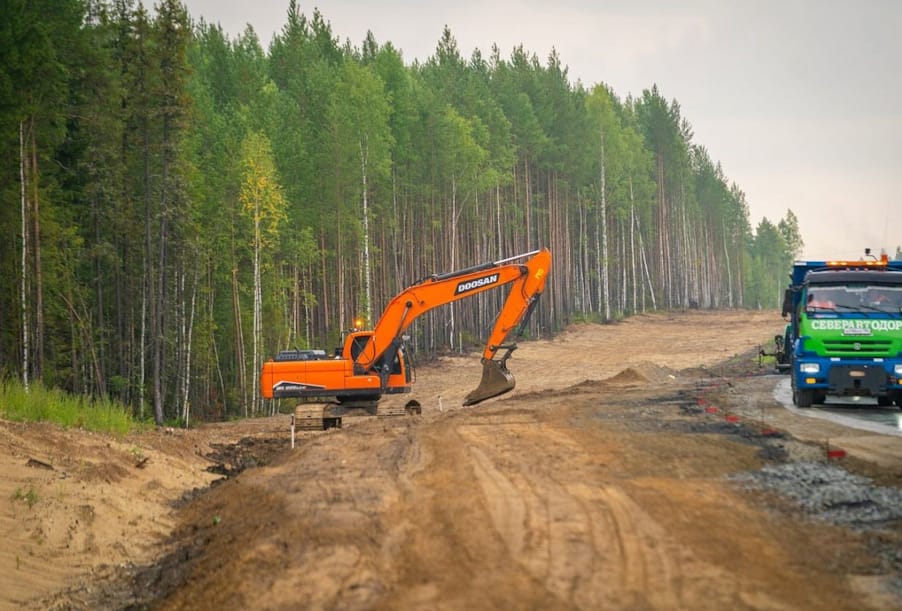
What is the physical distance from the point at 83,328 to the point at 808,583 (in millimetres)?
32918

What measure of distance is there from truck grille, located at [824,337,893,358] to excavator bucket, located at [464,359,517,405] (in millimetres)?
7549

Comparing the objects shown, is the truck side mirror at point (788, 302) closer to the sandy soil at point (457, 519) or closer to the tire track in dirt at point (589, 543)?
the sandy soil at point (457, 519)

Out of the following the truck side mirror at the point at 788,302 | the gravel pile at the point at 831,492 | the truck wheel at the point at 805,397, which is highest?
the truck side mirror at the point at 788,302

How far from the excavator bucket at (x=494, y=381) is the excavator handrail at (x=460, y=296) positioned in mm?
446

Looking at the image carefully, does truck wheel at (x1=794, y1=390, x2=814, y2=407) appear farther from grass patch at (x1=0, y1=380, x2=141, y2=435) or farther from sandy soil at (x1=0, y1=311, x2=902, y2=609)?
grass patch at (x1=0, y1=380, x2=141, y2=435)

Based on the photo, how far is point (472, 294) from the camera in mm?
25109

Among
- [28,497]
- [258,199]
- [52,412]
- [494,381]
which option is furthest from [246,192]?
[28,497]

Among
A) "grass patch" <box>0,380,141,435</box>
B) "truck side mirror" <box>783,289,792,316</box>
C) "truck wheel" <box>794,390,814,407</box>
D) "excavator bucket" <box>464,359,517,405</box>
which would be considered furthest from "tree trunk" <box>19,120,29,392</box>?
"truck wheel" <box>794,390,814,407</box>

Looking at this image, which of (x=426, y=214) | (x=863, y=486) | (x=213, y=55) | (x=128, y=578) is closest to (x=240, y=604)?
(x=128, y=578)

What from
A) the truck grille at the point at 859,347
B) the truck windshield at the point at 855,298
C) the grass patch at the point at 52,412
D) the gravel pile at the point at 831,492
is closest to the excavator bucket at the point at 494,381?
the truck windshield at the point at 855,298

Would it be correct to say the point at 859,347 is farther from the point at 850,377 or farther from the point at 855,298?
the point at 855,298

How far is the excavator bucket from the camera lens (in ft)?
80.2

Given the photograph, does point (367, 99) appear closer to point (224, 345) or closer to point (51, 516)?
point (224, 345)

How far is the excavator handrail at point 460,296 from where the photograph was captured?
25.0 meters
